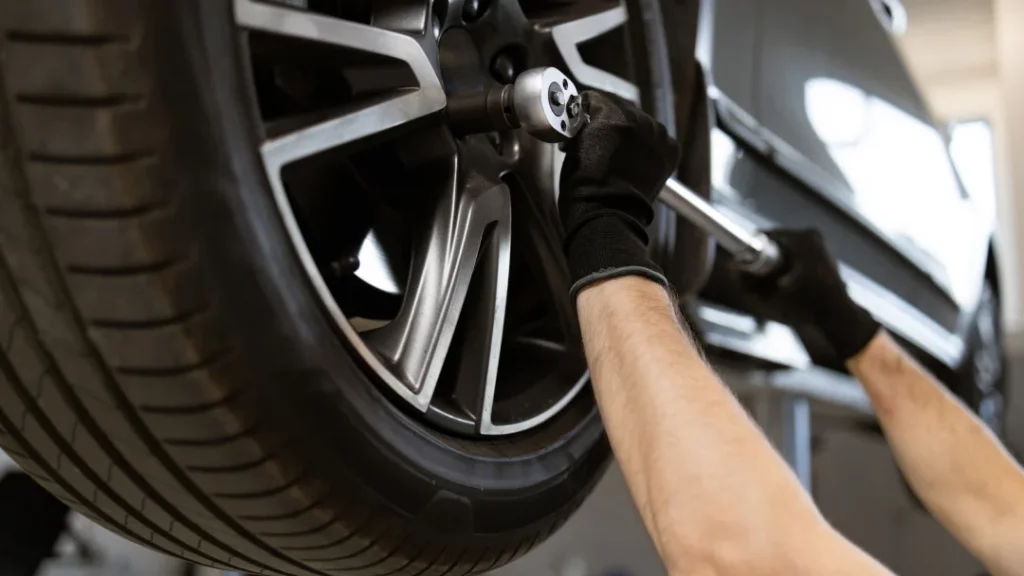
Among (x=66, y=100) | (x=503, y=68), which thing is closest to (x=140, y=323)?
(x=66, y=100)

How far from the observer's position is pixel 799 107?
1.52 meters

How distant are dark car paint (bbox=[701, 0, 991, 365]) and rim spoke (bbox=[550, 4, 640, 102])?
360 millimetres

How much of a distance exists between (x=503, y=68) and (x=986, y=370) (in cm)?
209

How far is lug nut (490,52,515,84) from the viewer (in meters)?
0.83

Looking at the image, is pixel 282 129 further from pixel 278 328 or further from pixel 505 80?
pixel 505 80

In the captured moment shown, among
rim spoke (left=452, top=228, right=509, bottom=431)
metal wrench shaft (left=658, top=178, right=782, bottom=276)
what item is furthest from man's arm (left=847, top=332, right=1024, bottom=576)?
rim spoke (left=452, top=228, right=509, bottom=431)

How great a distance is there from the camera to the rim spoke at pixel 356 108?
569 mm

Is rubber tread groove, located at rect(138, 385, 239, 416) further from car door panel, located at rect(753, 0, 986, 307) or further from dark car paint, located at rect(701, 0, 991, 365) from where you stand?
car door panel, located at rect(753, 0, 986, 307)

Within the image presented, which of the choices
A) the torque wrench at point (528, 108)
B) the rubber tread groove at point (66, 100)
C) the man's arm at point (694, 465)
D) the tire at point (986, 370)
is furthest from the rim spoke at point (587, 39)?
the tire at point (986, 370)

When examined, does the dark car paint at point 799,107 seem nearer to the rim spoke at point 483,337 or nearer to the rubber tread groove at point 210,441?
the rim spoke at point 483,337

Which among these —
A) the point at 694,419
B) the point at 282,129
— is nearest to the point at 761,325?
the point at 694,419

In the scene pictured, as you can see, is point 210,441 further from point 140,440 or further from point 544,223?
point 544,223

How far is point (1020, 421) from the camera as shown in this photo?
10.2 feet

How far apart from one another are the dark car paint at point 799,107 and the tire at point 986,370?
1.22ft
